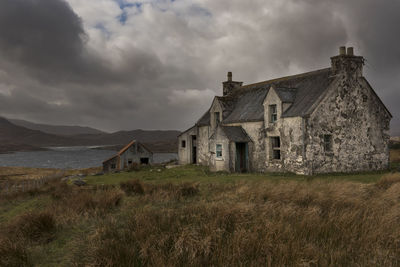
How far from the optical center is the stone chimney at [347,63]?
19.3 metres

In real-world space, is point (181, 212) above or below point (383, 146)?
below

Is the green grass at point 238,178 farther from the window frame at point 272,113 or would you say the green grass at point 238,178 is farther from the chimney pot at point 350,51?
the chimney pot at point 350,51

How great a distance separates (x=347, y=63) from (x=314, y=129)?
216 inches

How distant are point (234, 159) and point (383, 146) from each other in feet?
36.8

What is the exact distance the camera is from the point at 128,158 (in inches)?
1248

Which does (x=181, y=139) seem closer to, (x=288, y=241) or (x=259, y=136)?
(x=259, y=136)

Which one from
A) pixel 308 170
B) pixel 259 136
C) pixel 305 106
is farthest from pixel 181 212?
pixel 259 136

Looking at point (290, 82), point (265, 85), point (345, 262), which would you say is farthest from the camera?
point (265, 85)

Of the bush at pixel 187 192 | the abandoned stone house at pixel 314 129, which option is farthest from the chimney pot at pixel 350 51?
the bush at pixel 187 192

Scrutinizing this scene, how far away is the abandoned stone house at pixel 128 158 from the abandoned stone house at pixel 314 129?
39.6ft

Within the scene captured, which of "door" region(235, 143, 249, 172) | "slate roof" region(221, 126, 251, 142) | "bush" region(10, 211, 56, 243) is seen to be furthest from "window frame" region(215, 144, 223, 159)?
"bush" region(10, 211, 56, 243)

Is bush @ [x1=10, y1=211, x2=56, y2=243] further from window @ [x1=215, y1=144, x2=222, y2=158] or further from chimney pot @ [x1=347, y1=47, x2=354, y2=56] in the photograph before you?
chimney pot @ [x1=347, y1=47, x2=354, y2=56]

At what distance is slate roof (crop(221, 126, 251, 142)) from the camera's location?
22.2m

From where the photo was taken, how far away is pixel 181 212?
21.6 feet
